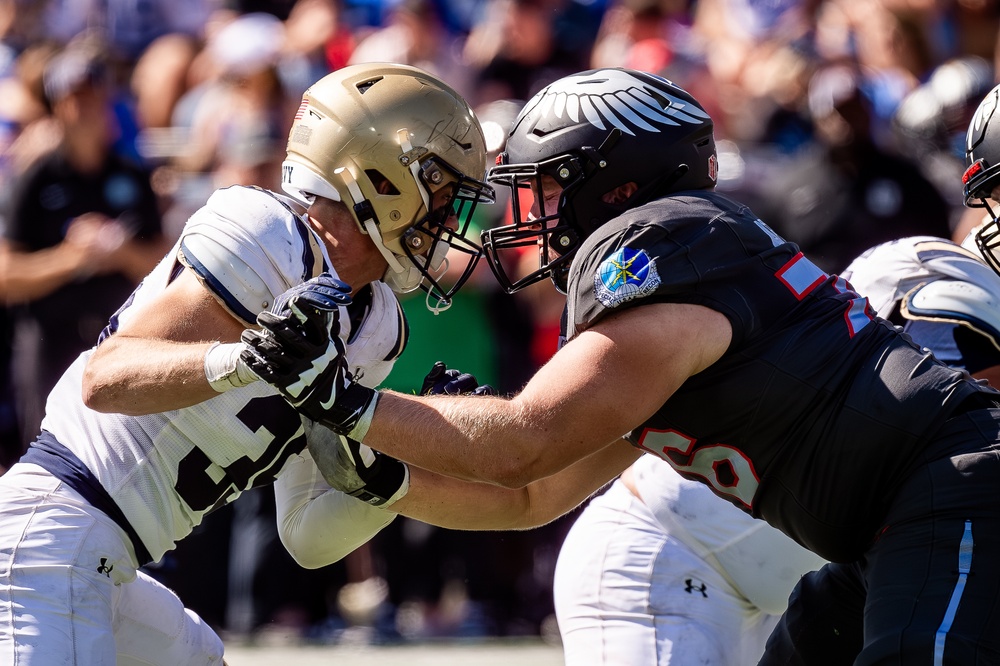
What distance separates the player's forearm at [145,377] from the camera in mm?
3104

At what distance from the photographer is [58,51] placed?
24.9 feet

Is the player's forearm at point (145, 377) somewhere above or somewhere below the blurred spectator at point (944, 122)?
below

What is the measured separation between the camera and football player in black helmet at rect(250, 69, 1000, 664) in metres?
2.84

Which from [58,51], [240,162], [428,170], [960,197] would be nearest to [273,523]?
[240,162]

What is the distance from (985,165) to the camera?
3656 millimetres

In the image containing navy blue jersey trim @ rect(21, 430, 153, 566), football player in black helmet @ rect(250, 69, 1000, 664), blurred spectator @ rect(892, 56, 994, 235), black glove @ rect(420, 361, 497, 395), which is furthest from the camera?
blurred spectator @ rect(892, 56, 994, 235)

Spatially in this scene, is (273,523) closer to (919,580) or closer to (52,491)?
(52,491)

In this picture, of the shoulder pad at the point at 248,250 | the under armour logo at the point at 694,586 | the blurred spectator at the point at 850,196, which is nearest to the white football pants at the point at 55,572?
the shoulder pad at the point at 248,250

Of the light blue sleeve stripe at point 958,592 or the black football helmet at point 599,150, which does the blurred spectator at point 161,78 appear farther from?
the light blue sleeve stripe at point 958,592

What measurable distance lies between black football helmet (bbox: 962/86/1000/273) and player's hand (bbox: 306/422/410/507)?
1680 millimetres

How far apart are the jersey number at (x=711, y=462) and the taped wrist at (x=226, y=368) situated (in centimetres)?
92

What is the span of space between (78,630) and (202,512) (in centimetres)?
44

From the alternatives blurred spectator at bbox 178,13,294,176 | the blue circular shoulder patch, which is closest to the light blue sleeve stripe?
the blue circular shoulder patch

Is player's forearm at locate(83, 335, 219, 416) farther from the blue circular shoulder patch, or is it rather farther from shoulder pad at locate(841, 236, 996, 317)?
shoulder pad at locate(841, 236, 996, 317)
